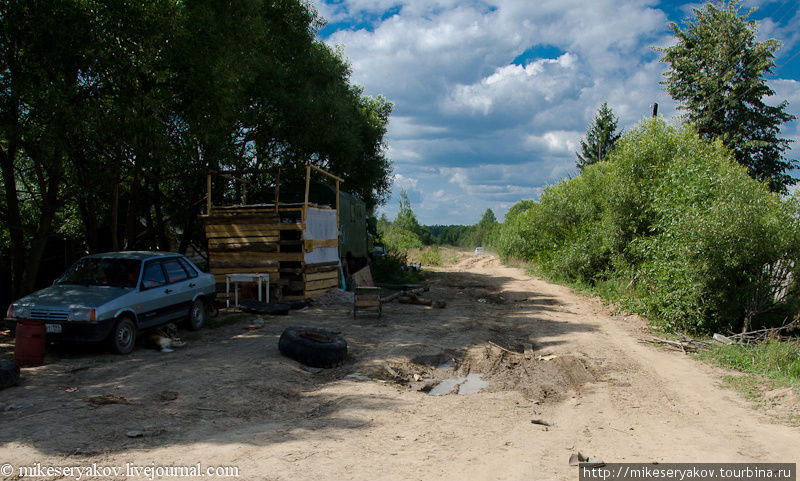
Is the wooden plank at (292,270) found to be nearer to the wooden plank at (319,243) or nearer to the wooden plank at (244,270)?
the wooden plank at (244,270)

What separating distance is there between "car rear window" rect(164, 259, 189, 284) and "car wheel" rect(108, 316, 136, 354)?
1392 millimetres

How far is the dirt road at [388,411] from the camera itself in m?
4.52

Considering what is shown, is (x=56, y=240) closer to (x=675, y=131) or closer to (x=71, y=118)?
(x=71, y=118)

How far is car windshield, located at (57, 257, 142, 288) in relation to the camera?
28.3 ft

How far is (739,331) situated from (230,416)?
11386 millimetres

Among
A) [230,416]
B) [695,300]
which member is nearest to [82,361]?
[230,416]

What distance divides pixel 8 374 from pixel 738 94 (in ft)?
110

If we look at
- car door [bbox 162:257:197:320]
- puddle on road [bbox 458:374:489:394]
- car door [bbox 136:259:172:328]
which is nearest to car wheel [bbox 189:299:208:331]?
car door [bbox 162:257:197:320]

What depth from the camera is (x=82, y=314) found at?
7.58 meters

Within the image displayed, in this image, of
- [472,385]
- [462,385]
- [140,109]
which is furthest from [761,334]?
[140,109]

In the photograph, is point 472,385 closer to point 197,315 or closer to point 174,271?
point 197,315

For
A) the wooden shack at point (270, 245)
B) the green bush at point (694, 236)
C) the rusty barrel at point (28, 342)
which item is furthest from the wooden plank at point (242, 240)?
the green bush at point (694, 236)

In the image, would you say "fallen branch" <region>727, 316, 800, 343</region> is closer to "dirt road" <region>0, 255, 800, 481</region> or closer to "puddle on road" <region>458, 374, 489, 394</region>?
"dirt road" <region>0, 255, 800, 481</region>

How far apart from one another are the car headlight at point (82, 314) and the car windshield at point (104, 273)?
38.6 inches
